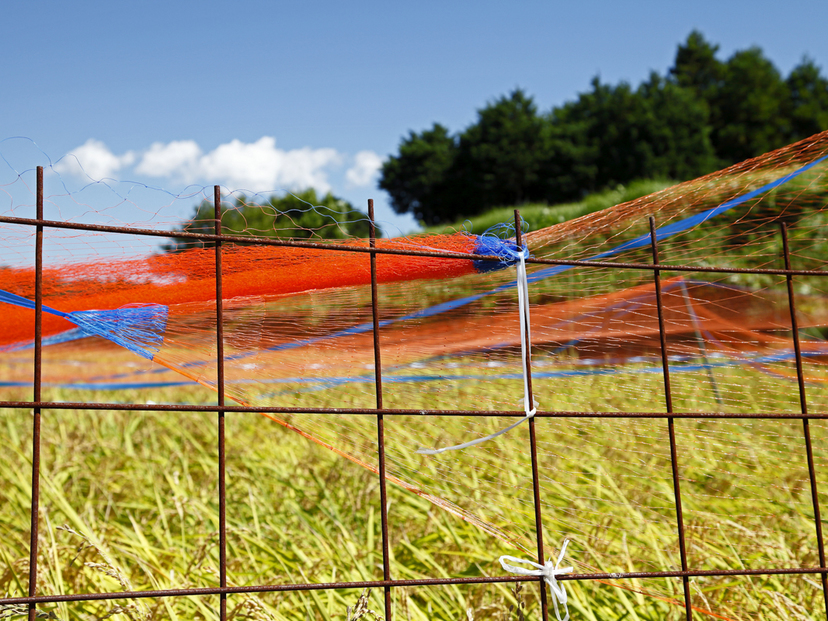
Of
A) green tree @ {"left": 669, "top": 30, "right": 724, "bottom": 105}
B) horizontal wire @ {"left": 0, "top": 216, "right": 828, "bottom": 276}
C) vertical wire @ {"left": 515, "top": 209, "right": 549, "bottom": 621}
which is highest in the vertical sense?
green tree @ {"left": 669, "top": 30, "right": 724, "bottom": 105}

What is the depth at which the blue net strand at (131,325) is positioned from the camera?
1607 mm

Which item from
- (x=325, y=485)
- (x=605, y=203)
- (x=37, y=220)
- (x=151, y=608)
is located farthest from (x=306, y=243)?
(x=605, y=203)

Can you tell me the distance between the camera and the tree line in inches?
1345

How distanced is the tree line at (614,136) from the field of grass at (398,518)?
102 ft

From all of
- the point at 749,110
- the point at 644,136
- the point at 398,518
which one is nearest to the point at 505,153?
the point at 644,136

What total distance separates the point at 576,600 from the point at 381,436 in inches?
46.4

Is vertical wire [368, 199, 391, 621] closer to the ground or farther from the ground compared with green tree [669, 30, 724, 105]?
closer to the ground

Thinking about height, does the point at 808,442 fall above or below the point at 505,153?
below

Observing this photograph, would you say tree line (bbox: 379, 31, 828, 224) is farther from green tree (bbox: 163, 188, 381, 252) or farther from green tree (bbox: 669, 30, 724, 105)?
green tree (bbox: 163, 188, 381, 252)

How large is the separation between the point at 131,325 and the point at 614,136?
125 ft

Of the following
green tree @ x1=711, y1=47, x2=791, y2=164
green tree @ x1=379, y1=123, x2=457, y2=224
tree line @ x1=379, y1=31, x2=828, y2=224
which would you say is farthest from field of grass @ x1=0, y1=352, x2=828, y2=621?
green tree @ x1=379, y1=123, x2=457, y2=224

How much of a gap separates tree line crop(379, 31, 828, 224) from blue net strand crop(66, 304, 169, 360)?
1302 inches

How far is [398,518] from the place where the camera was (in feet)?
9.93

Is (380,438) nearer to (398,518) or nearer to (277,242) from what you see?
(277,242)
